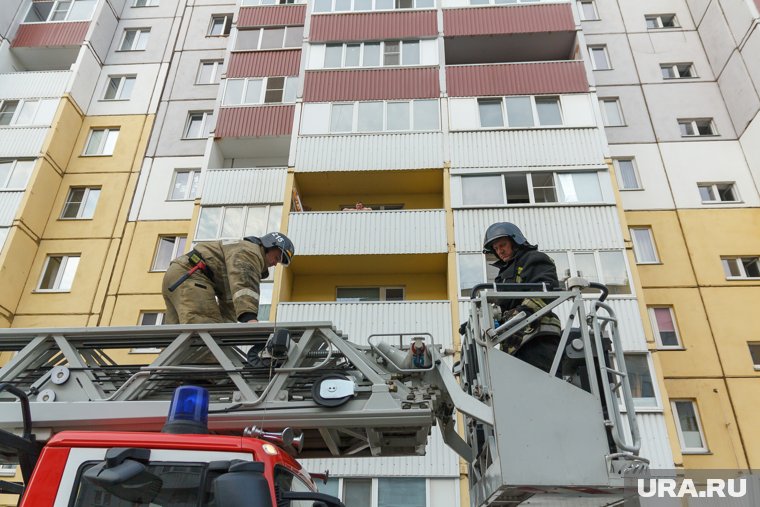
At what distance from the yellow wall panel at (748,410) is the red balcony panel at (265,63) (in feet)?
51.4

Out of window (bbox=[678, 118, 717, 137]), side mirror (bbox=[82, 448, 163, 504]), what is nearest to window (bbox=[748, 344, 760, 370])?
window (bbox=[678, 118, 717, 137])

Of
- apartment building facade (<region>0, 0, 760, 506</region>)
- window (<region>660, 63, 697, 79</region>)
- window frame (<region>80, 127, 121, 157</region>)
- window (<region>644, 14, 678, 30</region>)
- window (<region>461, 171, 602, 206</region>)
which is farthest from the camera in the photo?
window (<region>644, 14, 678, 30</region>)

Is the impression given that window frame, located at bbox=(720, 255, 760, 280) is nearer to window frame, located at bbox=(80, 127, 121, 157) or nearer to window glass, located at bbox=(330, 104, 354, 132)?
window glass, located at bbox=(330, 104, 354, 132)

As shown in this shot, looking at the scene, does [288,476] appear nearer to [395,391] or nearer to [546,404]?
[395,391]

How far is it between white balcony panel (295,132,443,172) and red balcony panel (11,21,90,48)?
1152 cm

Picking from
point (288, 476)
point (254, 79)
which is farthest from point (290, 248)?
point (254, 79)

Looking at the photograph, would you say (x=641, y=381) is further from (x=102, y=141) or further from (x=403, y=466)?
(x=102, y=141)

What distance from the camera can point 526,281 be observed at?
4883mm

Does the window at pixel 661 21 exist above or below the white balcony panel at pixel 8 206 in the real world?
above

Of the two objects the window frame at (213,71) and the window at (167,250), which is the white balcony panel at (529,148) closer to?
the window at (167,250)

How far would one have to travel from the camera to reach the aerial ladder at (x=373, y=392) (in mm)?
3721

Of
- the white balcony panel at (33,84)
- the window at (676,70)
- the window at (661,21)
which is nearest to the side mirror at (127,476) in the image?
the white balcony panel at (33,84)

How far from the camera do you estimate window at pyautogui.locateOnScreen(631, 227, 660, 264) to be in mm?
16203

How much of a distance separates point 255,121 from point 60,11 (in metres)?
11.5
